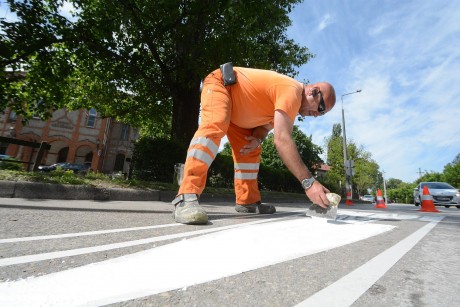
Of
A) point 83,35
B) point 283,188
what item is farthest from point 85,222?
point 283,188

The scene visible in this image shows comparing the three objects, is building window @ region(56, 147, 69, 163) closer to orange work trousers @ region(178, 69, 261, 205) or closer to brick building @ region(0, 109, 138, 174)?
brick building @ region(0, 109, 138, 174)

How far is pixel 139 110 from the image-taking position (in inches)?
509

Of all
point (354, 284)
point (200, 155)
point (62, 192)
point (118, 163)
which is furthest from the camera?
point (118, 163)

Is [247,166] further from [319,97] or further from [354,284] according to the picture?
[354,284]

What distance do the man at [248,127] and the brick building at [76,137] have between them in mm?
29205

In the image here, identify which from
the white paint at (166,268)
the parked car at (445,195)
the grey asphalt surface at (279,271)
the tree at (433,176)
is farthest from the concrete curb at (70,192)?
the tree at (433,176)

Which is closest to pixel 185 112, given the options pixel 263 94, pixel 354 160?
pixel 263 94

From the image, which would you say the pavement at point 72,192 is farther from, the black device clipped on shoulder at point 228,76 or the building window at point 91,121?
the building window at point 91,121

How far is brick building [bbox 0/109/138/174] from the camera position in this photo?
3092cm

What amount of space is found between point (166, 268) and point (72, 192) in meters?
4.17

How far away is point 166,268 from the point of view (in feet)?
3.31

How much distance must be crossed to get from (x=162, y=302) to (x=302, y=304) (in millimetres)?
397

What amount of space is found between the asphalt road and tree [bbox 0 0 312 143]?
23.4 feet

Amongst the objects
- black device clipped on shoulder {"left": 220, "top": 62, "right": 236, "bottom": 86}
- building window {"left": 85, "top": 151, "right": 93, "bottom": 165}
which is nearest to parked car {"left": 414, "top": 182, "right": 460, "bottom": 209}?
black device clipped on shoulder {"left": 220, "top": 62, "right": 236, "bottom": 86}
